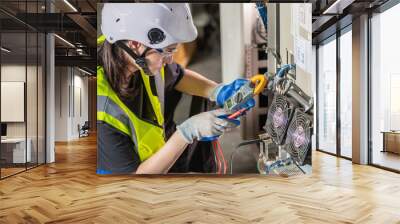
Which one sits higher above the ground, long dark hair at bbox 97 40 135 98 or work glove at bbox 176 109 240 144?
long dark hair at bbox 97 40 135 98

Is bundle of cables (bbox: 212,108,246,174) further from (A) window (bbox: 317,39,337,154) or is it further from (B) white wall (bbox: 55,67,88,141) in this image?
(B) white wall (bbox: 55,67,88,141)

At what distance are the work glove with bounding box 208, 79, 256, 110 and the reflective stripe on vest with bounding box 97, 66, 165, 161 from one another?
0.89 metres

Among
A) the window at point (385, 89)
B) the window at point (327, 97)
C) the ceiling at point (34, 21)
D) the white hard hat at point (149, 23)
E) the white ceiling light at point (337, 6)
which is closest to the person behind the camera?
the white hard hat at point (149, 23)

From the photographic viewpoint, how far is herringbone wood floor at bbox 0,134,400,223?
3828 mm

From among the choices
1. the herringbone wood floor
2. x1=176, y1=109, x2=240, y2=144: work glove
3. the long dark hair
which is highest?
the long dark hair

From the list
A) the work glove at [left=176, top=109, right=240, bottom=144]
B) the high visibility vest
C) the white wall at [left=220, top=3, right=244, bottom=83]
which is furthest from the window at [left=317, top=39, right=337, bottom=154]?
the high visibility vest

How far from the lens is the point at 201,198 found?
15.4 ft

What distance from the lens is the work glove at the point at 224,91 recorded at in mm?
6043

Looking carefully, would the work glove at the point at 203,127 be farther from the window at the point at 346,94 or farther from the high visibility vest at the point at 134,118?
the window at the point at 346,94

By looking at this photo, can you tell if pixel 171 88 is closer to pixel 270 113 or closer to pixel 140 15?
pixel 140 15

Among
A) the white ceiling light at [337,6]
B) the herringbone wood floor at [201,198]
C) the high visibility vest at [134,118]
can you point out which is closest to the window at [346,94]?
the white ceiling light at [337,6]

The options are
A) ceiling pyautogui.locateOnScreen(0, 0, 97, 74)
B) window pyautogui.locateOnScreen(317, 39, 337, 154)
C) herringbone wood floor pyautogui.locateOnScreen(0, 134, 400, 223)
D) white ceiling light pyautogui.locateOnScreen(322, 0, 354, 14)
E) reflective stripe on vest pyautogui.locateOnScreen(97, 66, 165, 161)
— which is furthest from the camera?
window pyautogui.locateOnScreen(317, 39, 337, 154)

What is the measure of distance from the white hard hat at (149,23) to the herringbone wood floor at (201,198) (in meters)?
2.22

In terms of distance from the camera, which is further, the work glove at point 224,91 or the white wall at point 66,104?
the white wall at point 66,104
